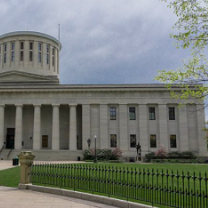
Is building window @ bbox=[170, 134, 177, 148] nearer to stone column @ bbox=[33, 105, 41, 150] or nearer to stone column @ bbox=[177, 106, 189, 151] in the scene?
stone column @ bbox=[177, 106, 189, 151]

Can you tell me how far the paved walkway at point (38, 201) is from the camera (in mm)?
10820

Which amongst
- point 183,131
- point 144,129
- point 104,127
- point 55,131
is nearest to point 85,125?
point 104,127

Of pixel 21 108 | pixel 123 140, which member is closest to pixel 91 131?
pixel 123 140

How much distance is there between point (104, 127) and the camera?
47.2 meters

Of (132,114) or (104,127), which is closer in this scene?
(104,127)

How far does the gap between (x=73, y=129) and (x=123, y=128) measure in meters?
8.19

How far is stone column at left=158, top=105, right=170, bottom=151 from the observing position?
154 ft

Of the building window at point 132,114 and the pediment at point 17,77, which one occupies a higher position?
the pediment at point 17,77

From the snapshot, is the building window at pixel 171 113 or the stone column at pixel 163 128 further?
the building window at pixel 171 113

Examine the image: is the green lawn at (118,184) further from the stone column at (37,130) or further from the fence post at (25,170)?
the stone column at (37,130)

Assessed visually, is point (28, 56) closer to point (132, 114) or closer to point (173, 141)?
point (132, 114)

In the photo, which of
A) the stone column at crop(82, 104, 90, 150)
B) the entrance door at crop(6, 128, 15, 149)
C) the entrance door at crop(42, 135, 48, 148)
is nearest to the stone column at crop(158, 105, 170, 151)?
the stone column at crop(82, 104, 90, 150)

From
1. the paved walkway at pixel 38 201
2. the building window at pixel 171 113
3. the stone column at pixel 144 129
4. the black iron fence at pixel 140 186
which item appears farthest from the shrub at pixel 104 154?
the paved walkway at pixel 38 201

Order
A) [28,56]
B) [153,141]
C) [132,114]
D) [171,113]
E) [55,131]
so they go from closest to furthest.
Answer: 1. [55,131]
2. [153,141]
3. [132,114]
4. [171,113]
5. [28,56]
